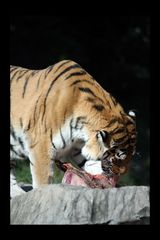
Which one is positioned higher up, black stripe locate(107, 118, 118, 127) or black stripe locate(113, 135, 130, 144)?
black stripe locate(107, 118, 118, 127)

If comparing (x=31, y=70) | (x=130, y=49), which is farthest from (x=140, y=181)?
(x=31, y=70)

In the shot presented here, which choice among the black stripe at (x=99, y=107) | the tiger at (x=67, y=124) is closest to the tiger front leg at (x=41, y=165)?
the tiger at (x=67, y=124)

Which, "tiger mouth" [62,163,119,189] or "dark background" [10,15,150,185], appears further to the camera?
"dark background" [10,15,150,185]

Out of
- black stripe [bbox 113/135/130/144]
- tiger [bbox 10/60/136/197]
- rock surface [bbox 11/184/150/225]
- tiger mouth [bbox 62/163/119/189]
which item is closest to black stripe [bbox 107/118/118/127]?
tiger [bbox 10/60/136/197]

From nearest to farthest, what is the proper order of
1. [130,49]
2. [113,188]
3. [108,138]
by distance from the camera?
[113,188] → [108,138] → [130,49]

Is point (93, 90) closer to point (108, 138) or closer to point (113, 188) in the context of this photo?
point (108, 138)

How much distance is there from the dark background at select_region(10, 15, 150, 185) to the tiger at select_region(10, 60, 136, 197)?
0.36ft

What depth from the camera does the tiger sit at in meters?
5.67

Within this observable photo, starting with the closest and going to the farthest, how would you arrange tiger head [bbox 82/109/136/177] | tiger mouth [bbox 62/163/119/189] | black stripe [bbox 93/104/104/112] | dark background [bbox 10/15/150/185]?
tiger mouth [bbox 62/163/119/189] → tiger head [bbox 82/109/136/177] → black stripe [bbox 93/104/104/112] → dark background [bbox 10/15/150/185]

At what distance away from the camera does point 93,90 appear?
5.76 meters

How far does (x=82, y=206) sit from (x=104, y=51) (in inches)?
55.7

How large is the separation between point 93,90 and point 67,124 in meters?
0.28

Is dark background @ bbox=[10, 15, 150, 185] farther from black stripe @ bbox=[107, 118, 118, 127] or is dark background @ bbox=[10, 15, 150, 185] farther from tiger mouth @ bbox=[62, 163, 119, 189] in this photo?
tiger mouth @ bbox=[62, 163, 119, 189]

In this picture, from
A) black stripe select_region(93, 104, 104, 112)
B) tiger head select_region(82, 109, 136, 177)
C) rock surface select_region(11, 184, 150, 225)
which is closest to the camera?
rock surface select_region(11, 184, 150, 225)
